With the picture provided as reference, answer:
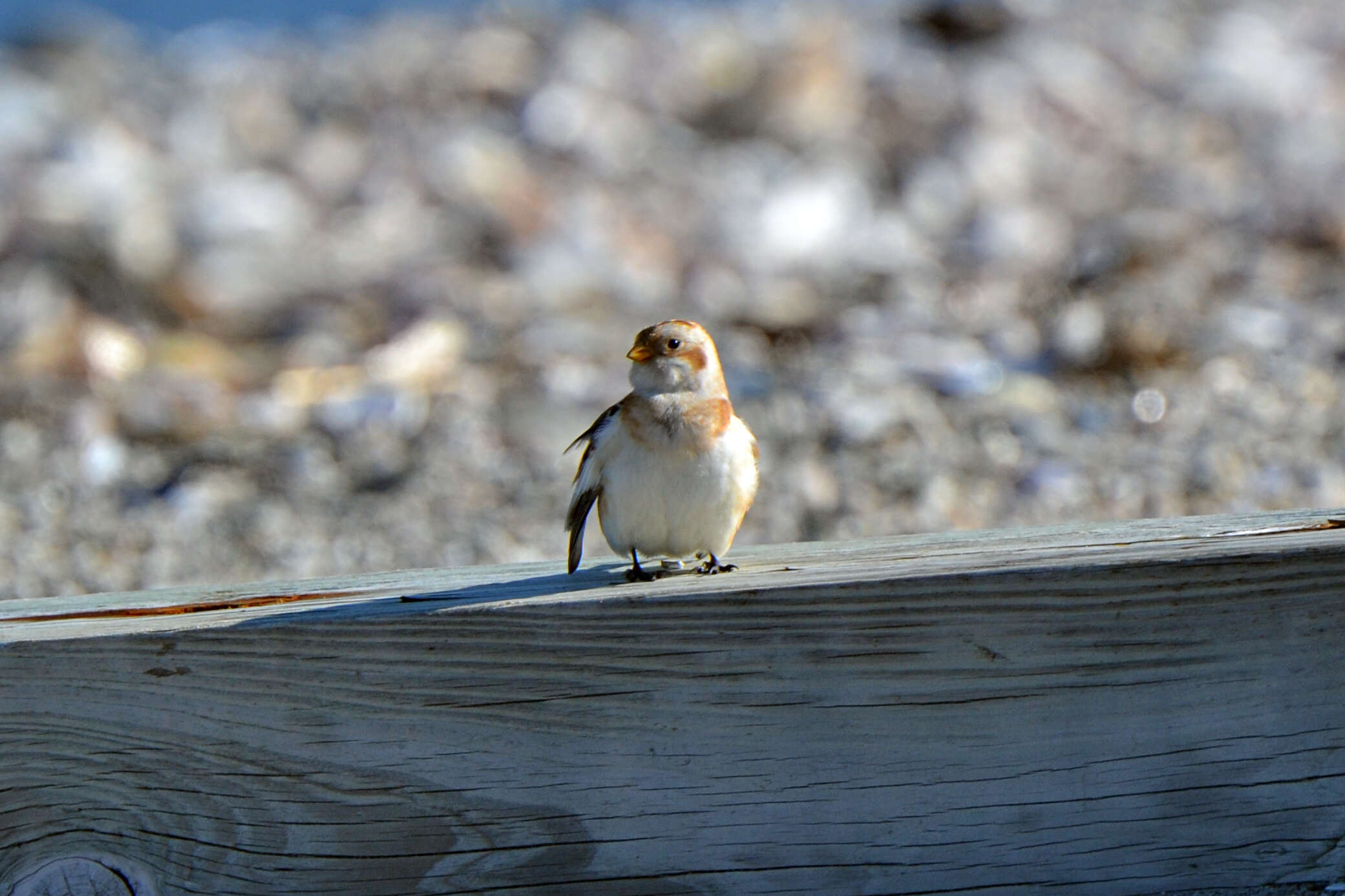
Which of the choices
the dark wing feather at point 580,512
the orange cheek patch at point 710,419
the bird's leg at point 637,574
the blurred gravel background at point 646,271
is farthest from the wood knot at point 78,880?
the blurred gravel background at point 646,271

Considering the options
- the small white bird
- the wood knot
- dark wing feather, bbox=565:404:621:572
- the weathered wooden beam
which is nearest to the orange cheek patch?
the small white bird

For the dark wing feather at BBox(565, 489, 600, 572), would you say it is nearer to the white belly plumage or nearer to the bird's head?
the white belly plumage

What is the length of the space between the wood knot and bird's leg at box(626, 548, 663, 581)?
2.30 feet

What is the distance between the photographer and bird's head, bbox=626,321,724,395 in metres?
2.44

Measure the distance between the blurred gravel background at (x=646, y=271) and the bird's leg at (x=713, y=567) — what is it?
2264mm

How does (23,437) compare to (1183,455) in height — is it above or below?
above

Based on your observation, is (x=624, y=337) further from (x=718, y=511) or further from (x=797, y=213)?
(x=718, y=511)

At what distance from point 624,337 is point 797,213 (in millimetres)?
1399

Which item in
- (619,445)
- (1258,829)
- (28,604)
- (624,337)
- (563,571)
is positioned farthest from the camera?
(624,337)

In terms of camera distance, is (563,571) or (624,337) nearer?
(563,571)

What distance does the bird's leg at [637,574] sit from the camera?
6.30 ft

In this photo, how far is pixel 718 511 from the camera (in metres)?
2.25

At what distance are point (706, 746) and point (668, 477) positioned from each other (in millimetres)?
705

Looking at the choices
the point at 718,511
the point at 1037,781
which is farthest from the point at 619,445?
the point at 1037,781
